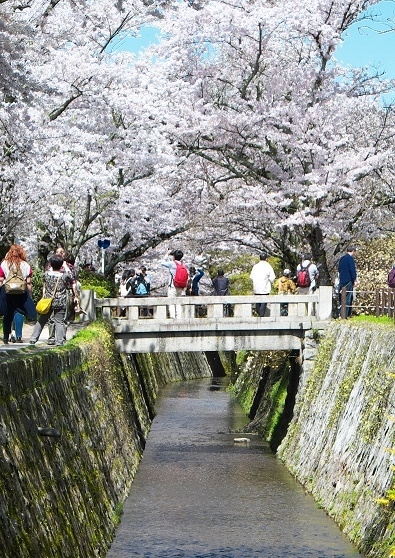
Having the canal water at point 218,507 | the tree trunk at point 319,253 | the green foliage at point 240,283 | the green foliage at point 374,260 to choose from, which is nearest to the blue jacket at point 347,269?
the canal water at point 218,507

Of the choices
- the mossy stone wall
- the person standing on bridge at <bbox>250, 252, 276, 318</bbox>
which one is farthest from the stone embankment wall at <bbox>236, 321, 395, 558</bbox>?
the person standing on bridge at <bbox>250, 252, 276, 318</bbox>

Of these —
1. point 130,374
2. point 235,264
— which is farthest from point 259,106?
point 235,264

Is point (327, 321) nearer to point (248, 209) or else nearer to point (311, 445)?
point (311, 445)

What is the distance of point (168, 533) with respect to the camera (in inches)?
736

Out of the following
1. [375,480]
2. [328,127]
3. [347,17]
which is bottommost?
[375,480]

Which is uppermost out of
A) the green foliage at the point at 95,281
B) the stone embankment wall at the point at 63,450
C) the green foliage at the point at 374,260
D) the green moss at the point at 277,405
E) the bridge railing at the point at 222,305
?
the green foliage at the point at 374,260

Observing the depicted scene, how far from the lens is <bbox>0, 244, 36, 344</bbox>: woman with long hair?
17453 millimetres

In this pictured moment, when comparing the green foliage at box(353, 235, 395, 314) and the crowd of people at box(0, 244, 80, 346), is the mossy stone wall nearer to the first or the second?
the crowd of people at box(0, 244, 80, 346)

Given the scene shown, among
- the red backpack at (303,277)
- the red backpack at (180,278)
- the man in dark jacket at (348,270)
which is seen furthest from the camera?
the red backpack at (303,277)

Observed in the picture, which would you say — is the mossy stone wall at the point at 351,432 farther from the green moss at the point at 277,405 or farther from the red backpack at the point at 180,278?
the red backpack at the point at 180,278

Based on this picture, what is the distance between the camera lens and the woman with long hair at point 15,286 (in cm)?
1745

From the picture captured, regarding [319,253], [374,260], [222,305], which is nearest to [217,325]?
[222,305]

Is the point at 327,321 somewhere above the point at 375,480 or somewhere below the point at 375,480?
above

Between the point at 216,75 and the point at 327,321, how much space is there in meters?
8.67
